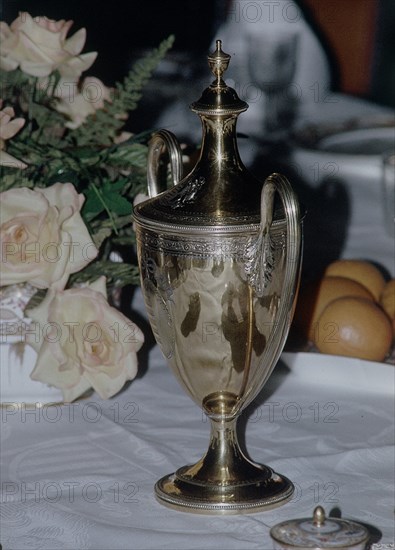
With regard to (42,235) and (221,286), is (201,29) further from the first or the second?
(221,286)

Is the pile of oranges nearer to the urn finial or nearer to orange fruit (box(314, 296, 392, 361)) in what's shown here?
orange fruit (box(314, 296, 392, 361))

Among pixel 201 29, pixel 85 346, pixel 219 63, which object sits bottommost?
pixel 201 29

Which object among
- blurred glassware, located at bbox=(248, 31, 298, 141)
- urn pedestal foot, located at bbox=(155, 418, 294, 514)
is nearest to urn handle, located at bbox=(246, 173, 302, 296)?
urn pedestal foot, located at bbox=(155, 418, 294, 514)

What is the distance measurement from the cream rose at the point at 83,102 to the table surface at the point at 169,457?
0.25 meters

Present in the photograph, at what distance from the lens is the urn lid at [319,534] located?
1.61 ft

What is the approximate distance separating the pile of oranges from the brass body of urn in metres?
0.22

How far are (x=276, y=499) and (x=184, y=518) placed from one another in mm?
68

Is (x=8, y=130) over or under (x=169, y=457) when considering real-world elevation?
over

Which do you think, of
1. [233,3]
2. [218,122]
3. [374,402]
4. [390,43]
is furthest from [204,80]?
[218,122]

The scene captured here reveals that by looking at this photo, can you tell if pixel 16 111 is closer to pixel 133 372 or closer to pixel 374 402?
pixel 133 372

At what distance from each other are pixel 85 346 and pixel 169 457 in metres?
0.11

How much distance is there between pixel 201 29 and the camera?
11.6 ft

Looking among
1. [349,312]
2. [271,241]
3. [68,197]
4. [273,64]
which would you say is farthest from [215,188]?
[273,64]

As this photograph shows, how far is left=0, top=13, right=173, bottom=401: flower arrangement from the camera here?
2.64 feet
